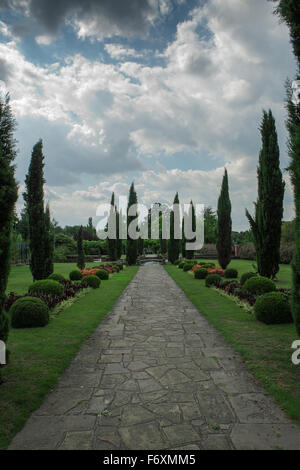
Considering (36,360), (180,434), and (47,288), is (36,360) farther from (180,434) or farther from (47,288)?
(47,288)

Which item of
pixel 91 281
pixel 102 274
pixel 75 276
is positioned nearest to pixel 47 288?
pixel 91 281

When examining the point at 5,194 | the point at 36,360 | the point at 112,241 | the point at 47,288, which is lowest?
the point at 36,360

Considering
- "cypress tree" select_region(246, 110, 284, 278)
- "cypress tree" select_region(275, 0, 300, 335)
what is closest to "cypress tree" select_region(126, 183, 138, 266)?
"cypress tree" select_region(246, 110, 284, 278)

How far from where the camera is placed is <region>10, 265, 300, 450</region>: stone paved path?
258cm

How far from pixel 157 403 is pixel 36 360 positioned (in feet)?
8.00

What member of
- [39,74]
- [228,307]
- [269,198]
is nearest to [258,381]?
[228,307]

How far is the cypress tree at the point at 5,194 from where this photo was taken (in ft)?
12.3

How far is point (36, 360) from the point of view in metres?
4.66

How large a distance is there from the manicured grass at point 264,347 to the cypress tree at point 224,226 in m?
12.1

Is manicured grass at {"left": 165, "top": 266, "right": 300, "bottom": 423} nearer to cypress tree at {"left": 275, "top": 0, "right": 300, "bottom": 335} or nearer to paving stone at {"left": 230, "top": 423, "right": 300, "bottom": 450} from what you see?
paving stone at {"left": 230, "top": 423, "right": 300, "bottom": 450}

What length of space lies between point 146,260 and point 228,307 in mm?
28851

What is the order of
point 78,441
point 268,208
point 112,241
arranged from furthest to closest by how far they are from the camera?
point 112,241 → point 268,208 → point 78,441

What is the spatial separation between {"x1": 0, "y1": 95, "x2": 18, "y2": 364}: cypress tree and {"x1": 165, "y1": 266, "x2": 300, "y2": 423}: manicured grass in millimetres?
3785
